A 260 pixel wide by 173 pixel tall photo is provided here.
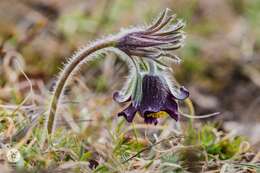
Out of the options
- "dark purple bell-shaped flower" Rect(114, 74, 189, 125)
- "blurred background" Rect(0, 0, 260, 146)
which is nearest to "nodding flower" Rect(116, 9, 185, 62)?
"dark purple bell-shaped flower" Rect(114, 74, 189, 125)

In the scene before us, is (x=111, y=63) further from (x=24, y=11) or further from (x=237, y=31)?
(x=237, y=31)

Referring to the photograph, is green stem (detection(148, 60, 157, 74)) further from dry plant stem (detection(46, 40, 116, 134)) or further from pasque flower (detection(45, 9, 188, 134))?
dry plant stem (detection(46, 40, 116, 134))

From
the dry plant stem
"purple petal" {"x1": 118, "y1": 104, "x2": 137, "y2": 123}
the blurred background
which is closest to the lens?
"purple petal" {"x1": 118, "y1": 104, "x2": 137, "y2": 123}

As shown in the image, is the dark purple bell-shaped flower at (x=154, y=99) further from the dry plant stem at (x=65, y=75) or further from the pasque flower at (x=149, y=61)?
the dry plant stem at (x=65, y=75)

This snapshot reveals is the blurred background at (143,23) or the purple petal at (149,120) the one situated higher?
the blurred background at (143,23)

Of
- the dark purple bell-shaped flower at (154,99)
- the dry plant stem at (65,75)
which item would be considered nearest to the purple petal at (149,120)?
the dark purple bell-shaped flower at (154,99)

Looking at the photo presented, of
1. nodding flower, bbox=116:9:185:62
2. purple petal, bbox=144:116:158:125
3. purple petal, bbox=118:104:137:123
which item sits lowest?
purple petal, bbox=144:116:158:125

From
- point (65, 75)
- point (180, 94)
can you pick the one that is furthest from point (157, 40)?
point (65, 75)
